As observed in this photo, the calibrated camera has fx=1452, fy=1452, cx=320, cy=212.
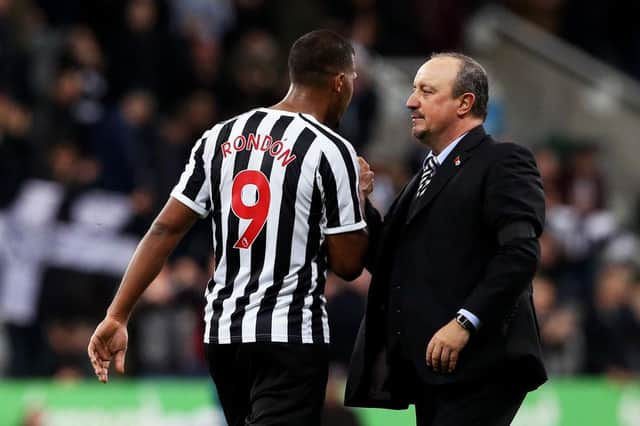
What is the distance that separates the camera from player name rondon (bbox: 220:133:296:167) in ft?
17.7

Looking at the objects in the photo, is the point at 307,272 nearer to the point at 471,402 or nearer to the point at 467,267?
the point at 467,267

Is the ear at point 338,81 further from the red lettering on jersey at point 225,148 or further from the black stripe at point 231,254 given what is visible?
the red lettering on jersey at point 225,148

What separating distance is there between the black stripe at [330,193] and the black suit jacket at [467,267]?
290 millimetres

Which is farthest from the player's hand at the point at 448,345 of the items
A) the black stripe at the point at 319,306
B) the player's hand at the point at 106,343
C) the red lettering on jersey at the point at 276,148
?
the player's hand at the point at 106,343

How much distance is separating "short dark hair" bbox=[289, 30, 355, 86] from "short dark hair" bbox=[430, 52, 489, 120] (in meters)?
0.39

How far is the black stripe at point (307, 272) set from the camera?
5406 millimetres

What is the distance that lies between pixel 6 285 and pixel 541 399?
4137 millimetres

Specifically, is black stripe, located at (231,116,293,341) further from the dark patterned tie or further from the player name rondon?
the dark patterned tie

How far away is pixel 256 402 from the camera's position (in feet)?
17.8

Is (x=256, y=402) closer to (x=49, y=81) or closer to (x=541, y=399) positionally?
(x=541, y=399)

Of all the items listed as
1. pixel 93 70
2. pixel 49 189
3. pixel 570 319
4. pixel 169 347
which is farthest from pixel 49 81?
pixel 570 319

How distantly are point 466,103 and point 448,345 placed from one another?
94cm

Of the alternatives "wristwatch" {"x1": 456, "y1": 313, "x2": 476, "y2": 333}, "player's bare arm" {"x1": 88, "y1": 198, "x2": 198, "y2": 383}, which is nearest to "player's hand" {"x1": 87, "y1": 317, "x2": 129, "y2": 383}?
"player's bare arm" {"x1": 88, "y1": 198, "x2": 198, "y2": 383}

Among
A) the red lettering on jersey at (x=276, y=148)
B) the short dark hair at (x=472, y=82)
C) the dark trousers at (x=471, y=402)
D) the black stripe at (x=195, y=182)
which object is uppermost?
the short dark hair at (x=472, y=82)
